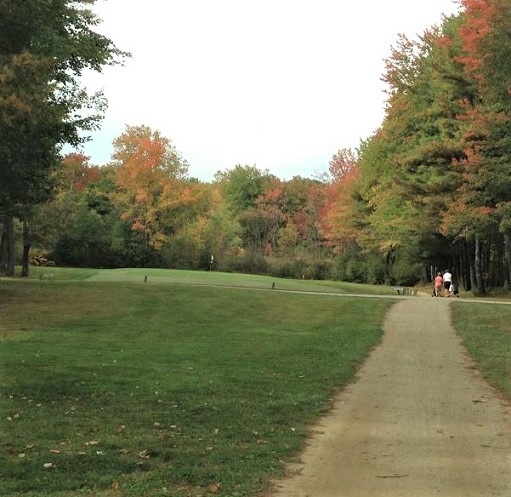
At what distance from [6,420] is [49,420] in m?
0.49

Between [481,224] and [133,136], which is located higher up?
[133,136]

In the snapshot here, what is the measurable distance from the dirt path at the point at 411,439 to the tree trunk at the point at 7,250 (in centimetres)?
3500

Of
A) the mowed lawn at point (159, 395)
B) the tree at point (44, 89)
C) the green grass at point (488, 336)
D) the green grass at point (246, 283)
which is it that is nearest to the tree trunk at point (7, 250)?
the green grass at point (246, 283)

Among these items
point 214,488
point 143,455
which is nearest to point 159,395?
point 143,455

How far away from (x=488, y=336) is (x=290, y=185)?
254ft

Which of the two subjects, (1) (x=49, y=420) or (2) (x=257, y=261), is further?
(2) (x=257, y=261)

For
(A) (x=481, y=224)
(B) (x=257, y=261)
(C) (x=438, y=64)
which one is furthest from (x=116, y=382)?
(B) (x=257, y=261)

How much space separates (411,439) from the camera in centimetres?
702

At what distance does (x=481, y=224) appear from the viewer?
31.2 meters

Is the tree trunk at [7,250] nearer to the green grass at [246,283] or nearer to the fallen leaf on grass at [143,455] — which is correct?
the green grass at [246,283]

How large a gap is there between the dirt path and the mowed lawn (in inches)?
15.4

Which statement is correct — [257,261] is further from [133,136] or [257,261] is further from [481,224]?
[481,224]

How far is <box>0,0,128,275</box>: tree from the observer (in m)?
13.7

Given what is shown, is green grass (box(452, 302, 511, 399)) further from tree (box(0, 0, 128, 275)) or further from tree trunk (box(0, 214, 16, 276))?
tree trunk (box(0, 214, 16, 276))
